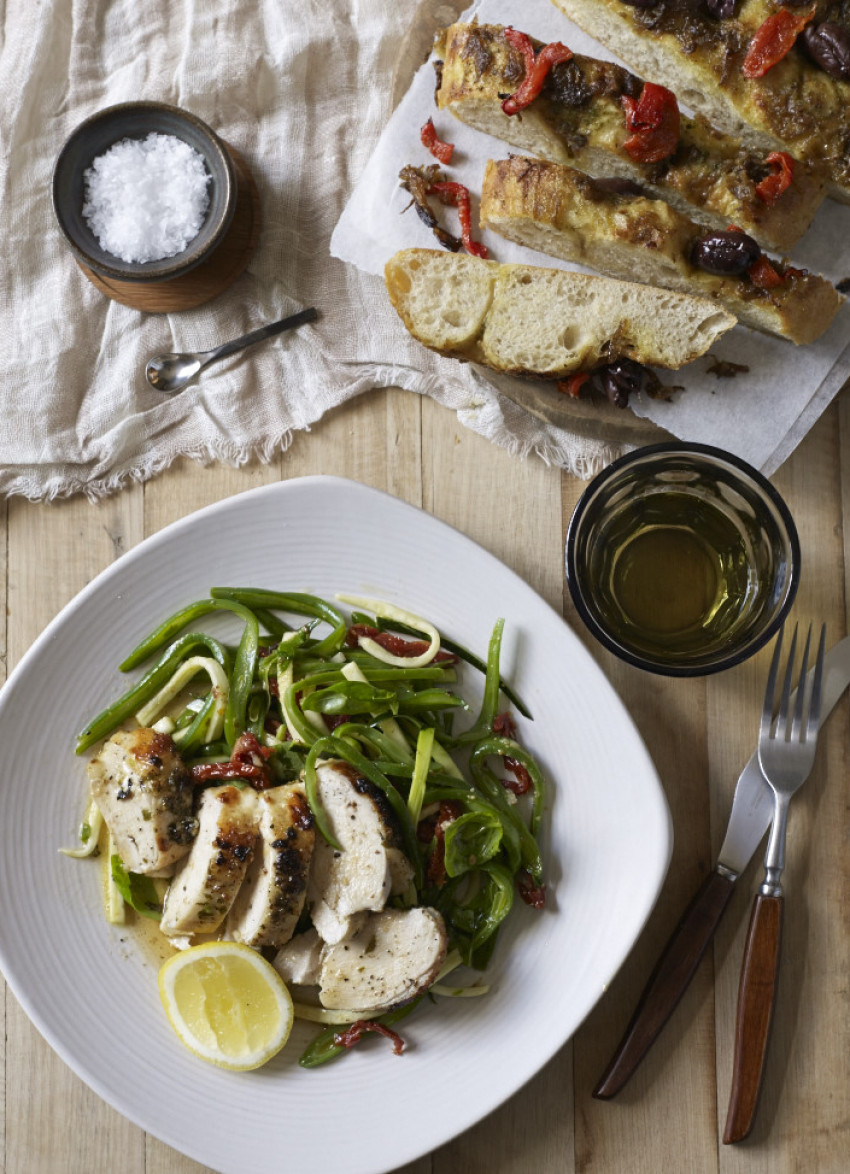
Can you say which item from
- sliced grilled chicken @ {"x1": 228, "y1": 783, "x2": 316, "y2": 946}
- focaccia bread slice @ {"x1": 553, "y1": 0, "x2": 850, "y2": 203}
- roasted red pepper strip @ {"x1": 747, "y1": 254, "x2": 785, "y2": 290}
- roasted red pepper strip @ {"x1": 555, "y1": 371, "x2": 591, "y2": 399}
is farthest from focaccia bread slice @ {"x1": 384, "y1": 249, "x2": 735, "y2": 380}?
sliced grilled chicken @ {"x1": 228, "y1": 783, "x2": 316, "y2": 946}

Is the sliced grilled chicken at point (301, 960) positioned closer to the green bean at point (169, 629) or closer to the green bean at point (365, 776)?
the green bean at point (365, 776)

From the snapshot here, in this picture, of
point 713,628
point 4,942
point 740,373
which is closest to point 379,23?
point 740,373

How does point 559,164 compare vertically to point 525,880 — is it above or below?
above

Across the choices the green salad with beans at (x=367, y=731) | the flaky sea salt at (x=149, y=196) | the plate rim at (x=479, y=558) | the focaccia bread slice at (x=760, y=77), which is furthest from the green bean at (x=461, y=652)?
the focaccia bread slice at (x=760, y=77)

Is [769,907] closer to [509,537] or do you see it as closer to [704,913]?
[704,913]

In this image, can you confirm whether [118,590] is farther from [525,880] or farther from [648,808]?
[648,808]

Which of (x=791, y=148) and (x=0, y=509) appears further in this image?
(x=0, y=509)
